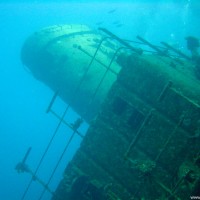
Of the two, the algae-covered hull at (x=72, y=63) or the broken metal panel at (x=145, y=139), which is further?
the algae-covered hull at (x=72, y=63)

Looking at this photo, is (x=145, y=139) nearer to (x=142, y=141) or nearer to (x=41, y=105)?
(x=142, y=141)

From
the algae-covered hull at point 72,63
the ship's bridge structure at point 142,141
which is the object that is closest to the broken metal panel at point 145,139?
the ship's bridge structure at point 142,141

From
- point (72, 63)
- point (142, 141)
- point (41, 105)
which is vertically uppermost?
point (142, 141)

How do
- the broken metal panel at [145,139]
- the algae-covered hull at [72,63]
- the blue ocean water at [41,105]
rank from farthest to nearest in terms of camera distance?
1. the blue ocean water at [41,105]
2. the algae-covered hull at [72,63]
3. the broken metal panel at [145,139]

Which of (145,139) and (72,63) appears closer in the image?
(145,139)

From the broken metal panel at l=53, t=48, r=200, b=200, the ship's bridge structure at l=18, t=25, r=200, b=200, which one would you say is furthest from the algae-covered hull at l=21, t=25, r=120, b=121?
the broken metal panel at l=53, t=48, r=200, b=200

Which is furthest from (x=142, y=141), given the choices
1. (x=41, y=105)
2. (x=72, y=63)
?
(x=41, y=105)

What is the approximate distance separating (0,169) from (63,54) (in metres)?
38.0

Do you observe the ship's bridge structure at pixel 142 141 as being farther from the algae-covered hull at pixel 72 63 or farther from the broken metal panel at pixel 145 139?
the algae-covered hull at pixel 72 63

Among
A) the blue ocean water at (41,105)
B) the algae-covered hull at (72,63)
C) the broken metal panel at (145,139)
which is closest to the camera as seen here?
the broken metal panel at (145,139)

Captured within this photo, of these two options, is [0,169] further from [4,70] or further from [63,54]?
[4,70]

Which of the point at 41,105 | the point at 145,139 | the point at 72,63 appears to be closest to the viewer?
the point at 145,139

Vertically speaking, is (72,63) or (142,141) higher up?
(142,141)

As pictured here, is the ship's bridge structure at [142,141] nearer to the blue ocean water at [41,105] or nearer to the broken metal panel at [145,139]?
the broken metal panel at [145,139]
